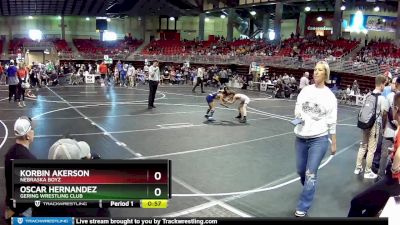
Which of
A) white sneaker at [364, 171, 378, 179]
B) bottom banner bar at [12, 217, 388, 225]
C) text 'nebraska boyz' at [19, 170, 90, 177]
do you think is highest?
text 'nebraska boyz' at [19, 170, 90, 177]

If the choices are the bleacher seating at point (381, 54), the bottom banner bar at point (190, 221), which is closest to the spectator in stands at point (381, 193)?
the bottom banner bar at point (190, 221)

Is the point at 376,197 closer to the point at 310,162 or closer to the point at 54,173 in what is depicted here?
the point at 310,162

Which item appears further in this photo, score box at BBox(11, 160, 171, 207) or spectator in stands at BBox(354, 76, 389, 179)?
spectator in stands at BBox(354, 76, 389, 179)

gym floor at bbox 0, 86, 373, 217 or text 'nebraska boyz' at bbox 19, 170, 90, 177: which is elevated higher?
text 'nebraska boyz' at bbox 19, 170, 90, 177

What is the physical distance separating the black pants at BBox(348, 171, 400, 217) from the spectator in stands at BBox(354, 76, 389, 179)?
13.2 feet

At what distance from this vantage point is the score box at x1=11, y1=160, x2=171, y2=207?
2359 millimetres

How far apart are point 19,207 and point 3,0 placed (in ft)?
Result: 169

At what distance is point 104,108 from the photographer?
17969mm

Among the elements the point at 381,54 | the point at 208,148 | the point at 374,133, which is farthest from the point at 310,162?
the point at 381,54

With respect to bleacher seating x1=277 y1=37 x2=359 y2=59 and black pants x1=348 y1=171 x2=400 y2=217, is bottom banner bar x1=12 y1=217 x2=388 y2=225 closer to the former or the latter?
black pants x1=348 y1=171 x2=400 y2=217

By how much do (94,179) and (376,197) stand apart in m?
3.14

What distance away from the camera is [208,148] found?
10.8 meters

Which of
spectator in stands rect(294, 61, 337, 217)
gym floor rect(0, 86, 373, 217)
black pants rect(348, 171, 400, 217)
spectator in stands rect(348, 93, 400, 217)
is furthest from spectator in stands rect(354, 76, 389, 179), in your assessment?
black pants rect(348, 171, 400, 217)

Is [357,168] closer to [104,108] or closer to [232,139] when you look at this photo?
[232,139]
